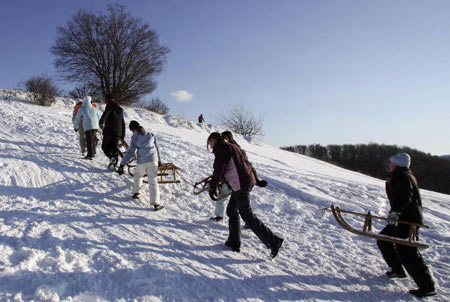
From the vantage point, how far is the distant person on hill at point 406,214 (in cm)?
349

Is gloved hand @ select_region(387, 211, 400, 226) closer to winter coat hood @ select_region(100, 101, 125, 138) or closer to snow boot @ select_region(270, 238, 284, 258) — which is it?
snow boot @ select_region(270, 238, 284, 258)

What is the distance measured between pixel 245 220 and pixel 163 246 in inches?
44.4

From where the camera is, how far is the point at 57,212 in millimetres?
4715

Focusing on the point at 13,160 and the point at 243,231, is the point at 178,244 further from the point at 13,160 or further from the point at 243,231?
the point at 13,160

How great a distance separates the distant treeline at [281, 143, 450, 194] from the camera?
208 feet

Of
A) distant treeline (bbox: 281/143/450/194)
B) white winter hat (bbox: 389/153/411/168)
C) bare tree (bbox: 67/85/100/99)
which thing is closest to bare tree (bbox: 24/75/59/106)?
bare tree (bbox: 67/85/100/99)

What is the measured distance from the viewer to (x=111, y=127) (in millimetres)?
6789

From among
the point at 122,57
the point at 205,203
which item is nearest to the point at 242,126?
the point at 122,57

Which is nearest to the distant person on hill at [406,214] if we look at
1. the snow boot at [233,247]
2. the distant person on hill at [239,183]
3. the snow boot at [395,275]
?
the snow boot at [395,275]

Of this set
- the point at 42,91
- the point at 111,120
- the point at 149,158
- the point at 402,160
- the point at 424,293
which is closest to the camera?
the point at 424,293

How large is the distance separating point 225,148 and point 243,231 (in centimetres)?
162

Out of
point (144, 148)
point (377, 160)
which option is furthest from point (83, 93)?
point (377, 160)

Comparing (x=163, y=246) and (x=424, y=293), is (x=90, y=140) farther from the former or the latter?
(x=424, y=293)

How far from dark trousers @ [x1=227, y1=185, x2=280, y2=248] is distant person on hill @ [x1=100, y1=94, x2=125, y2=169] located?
3.74m
